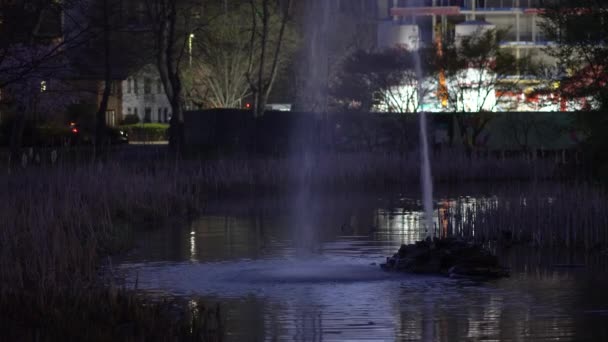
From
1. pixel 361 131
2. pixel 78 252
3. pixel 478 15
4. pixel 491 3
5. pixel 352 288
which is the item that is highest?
pixel 491 3

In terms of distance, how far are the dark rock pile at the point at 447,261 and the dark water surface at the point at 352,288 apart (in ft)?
1.12

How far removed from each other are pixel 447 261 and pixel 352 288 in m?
2.20

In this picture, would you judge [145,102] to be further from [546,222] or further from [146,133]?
[546,222]

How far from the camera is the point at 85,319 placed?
12828 mm

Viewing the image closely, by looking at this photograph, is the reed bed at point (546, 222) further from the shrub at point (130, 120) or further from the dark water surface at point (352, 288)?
the shrub at point (130, 120)

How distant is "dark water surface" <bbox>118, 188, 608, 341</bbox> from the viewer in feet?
47.4

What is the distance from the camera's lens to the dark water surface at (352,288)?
569 inches

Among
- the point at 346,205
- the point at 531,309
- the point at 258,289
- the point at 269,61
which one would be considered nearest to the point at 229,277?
the point at 258,289

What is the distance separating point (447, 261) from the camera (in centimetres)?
1925

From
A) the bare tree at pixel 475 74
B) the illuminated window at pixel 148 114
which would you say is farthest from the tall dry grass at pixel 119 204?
the illuminated window at pixel 148 114

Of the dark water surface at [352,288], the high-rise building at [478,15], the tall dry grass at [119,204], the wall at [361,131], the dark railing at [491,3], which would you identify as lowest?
the dark water surface at [352,288]

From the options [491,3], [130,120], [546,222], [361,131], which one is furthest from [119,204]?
[130,120]

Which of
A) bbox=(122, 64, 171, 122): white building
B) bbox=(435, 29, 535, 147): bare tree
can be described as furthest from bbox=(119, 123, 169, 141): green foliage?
bbox=(435, 29, 535, 147): bare tree

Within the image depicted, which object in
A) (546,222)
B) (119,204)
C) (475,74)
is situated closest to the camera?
(546,222)
